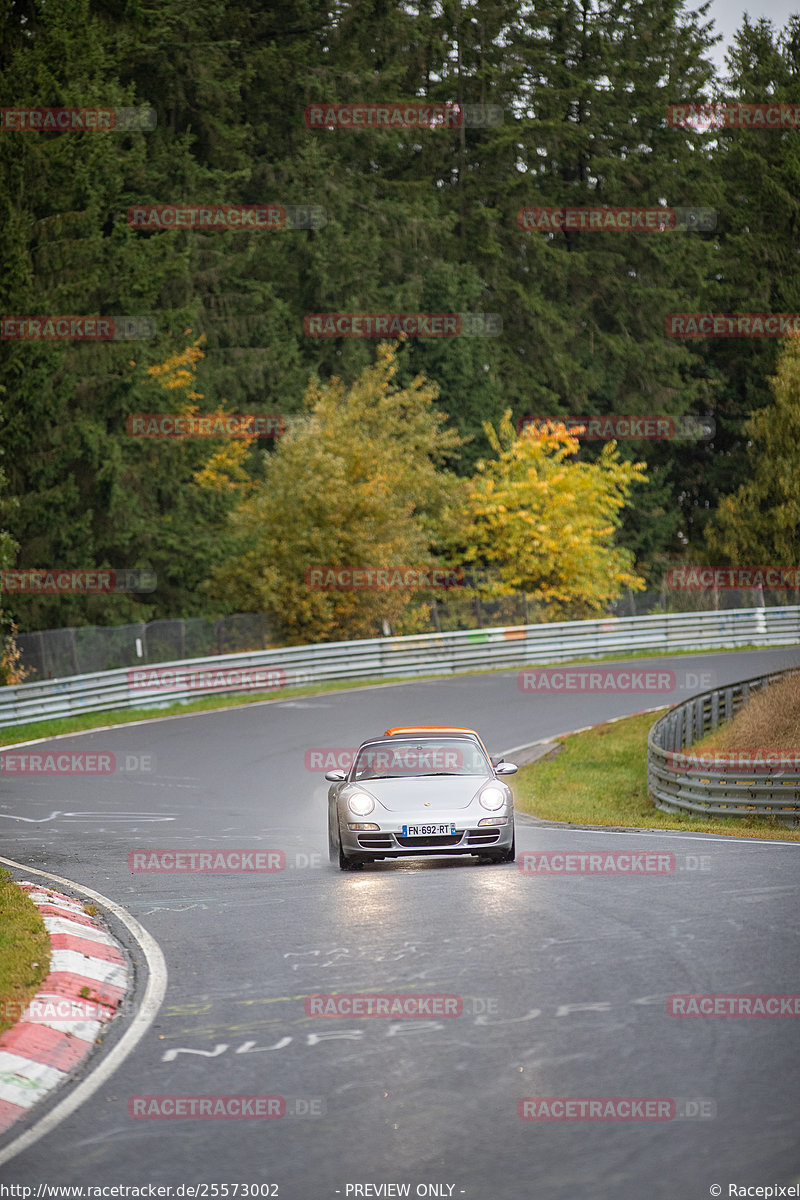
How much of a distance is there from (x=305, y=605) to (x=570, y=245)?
32.7 m

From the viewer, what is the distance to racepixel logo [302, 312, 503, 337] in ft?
187

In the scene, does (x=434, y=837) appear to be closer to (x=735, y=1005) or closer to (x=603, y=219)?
(x=735, y=1005)

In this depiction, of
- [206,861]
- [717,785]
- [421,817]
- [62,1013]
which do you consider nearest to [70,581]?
[717,785]

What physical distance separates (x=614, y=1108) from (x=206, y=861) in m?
9.11

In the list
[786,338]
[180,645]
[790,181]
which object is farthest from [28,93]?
[790,181]

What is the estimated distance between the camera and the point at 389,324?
5812 cm

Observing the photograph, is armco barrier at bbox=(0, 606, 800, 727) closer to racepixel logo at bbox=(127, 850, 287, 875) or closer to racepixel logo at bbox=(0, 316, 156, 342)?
racepixel logo at bbox=(0, 316, 156, 342)

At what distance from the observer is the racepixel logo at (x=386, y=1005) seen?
7.89 m

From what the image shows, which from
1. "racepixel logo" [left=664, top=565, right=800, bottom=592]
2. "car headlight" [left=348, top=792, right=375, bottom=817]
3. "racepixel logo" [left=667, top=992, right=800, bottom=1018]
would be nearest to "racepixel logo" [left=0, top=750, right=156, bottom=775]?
"car headlight" [left=348, top=792, right=375, bottom=817]

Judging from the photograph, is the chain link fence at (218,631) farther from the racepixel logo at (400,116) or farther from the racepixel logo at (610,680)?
the racepixel logo at (400,116)

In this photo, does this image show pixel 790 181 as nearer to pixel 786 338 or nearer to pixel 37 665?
pixel 786 338

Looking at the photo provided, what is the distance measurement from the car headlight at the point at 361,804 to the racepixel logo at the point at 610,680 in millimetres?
22401

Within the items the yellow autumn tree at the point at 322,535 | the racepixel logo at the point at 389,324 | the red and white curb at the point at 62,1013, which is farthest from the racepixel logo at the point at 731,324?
the red and white curb at the point at 62,1013

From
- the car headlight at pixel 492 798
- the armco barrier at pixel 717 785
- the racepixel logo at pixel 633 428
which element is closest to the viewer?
the car headlight at pixel 492 798
